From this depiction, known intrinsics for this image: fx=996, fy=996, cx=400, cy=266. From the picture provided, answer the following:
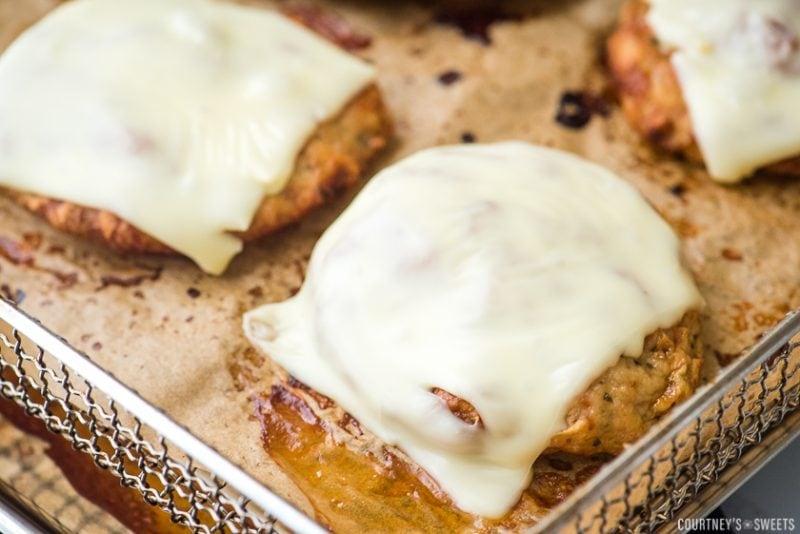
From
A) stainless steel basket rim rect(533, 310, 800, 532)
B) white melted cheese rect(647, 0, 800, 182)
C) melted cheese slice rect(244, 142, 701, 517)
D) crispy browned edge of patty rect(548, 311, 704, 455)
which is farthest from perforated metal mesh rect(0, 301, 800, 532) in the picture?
white melted cheese rect(647, 0, 800, 182)

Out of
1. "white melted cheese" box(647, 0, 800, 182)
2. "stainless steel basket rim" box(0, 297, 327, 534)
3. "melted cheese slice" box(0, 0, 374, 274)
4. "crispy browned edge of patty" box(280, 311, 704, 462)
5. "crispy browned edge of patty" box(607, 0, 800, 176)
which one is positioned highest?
"white melted cheese" box(647, 0, 800, 182)

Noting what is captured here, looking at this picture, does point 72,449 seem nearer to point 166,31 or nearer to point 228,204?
point 228,204

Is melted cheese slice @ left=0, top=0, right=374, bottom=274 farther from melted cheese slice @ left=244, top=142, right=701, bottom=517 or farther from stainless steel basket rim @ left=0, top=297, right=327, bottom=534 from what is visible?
stainless steel basket rim @ left=0, top=297, right=327, bottom=534

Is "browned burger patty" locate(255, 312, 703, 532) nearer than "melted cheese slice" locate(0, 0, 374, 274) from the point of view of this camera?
Answer: Yes

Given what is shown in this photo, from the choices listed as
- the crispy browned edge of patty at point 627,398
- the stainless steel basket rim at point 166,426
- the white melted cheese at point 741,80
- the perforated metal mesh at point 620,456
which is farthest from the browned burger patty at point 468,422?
the white melted cheese at point 741,80

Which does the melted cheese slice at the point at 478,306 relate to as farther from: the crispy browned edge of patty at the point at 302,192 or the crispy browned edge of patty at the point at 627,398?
the crispy browned edge of patty at the point at 302,192

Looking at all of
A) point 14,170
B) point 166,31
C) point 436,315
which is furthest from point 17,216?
point 436,315

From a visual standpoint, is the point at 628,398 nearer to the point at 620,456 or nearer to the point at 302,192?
the point at 620,456
